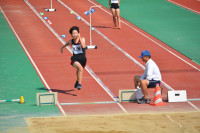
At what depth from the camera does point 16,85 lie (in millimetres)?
16938

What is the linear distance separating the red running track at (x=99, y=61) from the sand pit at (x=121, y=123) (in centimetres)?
66

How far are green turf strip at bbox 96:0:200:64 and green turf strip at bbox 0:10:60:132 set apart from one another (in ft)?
21.2

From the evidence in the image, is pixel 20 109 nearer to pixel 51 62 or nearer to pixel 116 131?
pixel 116 131

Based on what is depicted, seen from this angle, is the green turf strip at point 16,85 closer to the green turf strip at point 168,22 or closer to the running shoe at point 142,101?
the running shoe at point 142,101

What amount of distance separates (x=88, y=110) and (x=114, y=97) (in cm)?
154

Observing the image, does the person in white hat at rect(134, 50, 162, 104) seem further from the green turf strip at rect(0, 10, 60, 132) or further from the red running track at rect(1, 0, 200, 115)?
the green turf strip at rect(0, 10, 60, 132)

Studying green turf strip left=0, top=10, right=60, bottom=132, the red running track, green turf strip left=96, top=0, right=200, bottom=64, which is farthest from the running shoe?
green turf strip left=96, top=0, right=200, bottom=64

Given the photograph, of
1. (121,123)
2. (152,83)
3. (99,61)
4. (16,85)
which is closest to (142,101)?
(152,83)

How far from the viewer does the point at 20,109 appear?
47.5 ft

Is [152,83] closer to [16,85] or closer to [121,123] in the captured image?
[121,123]

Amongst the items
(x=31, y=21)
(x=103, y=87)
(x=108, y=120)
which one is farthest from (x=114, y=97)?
(x=31, y=21)

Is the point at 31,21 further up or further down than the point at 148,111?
further up

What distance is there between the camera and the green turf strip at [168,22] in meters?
23.3

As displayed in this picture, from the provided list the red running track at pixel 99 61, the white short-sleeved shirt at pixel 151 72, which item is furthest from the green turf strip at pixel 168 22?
the white short-sleeved shirt at pixel 151 72
